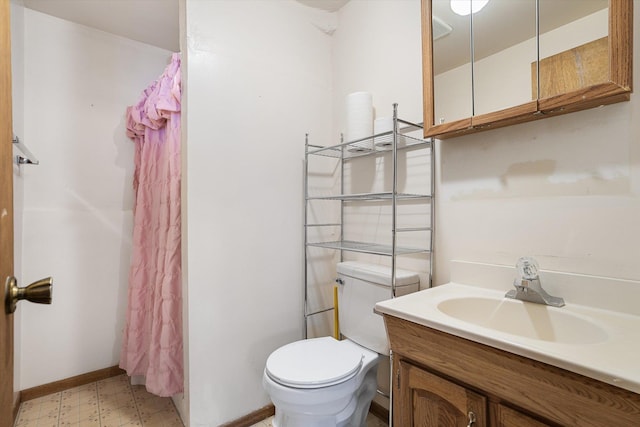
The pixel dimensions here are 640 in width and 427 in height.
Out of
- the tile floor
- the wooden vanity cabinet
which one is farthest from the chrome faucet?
the tile floor

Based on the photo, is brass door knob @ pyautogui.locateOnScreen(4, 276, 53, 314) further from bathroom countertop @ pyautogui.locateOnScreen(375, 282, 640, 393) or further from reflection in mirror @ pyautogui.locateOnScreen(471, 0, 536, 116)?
reflection in mirror @ pyautogui.locateOnScreen(471, 0, 536, 116)

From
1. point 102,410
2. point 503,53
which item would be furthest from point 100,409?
point 503,53

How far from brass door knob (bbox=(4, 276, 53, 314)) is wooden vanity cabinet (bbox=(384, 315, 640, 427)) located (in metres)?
0.92

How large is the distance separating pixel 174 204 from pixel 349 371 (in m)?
1.15

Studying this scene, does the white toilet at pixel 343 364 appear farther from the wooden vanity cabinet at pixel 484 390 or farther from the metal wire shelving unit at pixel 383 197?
the wooden vanity cabinet at pixel 484 390

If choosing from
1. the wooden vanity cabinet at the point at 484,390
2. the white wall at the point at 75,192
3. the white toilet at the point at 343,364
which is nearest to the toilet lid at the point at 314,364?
the white toilet at the point at 343,364

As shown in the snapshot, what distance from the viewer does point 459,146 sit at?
132 centimetres

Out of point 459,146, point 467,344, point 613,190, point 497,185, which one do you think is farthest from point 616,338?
point 459,146

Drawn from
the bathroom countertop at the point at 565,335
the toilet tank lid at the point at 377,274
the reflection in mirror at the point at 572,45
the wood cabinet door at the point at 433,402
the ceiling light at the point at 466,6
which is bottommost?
the wood cabinet door at the point at 433,402

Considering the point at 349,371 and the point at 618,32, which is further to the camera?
→ the point at 349,371

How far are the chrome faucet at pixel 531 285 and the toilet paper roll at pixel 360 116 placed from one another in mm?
906

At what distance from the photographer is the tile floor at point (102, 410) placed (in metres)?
1.62

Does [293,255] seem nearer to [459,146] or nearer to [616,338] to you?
[459,146]

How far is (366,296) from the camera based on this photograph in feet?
4.79
